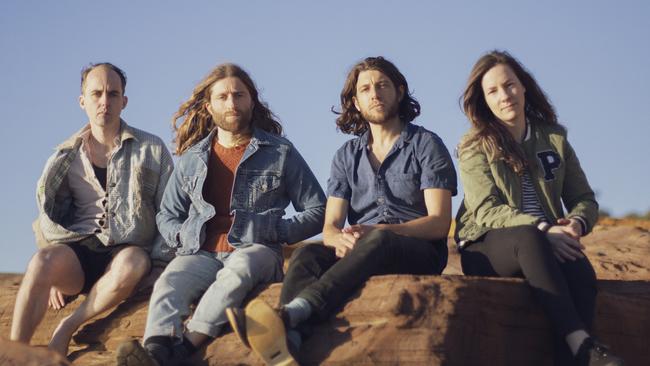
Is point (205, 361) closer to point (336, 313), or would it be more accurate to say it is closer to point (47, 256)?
point (336, 313)

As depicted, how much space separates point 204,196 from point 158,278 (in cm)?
58

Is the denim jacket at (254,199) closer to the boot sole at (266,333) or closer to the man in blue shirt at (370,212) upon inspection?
the man in blue shirt at (370,212)

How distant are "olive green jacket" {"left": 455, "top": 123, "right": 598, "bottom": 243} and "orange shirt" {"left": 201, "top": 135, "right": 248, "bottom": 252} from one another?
1.39 metres

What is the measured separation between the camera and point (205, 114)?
6836 mm

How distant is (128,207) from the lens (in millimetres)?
6543

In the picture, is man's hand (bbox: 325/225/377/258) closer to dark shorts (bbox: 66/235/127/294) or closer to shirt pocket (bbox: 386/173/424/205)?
shirt pocket (bbox: 386/173/424/205)

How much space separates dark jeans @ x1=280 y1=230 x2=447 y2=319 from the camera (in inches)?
205

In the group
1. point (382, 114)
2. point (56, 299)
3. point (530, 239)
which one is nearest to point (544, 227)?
point (530, 239)

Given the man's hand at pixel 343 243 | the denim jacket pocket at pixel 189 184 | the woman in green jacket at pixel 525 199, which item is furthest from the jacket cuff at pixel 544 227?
the denim jacket pocket at pixel 189 184

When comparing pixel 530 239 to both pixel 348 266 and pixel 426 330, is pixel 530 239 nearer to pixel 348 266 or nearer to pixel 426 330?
pixel 426 330

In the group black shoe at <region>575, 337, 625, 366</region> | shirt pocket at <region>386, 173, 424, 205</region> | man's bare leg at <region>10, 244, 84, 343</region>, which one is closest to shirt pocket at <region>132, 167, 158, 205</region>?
man's bare leg at <region>10, 244, 84, 343</region>

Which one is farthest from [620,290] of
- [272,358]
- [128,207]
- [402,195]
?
[128,207]

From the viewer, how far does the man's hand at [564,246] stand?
5344 mm

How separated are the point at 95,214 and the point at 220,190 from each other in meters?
0.92
